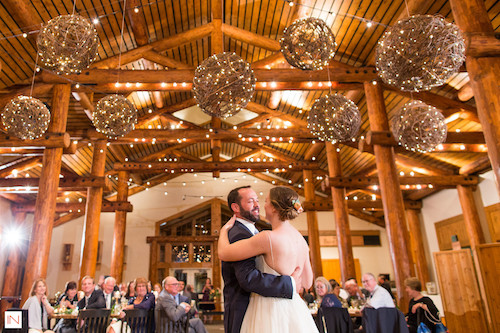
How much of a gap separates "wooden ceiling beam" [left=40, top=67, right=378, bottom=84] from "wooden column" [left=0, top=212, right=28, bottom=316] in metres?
8.35

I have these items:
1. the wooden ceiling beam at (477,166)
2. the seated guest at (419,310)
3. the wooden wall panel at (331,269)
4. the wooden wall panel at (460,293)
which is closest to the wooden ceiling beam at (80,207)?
the wooden wall panel at (331,269)

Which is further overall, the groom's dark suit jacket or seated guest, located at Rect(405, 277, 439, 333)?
seated guest, located at Rect(405, 277, 439, 333)

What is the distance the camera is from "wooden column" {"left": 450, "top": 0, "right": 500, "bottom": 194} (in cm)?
342

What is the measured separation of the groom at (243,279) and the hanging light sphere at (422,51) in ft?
6.30

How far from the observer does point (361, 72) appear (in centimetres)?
662

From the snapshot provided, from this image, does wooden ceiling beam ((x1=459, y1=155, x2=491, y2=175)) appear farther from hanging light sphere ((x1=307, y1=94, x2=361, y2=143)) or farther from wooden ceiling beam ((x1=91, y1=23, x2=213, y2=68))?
wooden ceiling beam ((x1=91, y1=23, x2=213, y2=68))

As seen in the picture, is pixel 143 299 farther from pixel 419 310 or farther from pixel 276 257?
pixel 276 257

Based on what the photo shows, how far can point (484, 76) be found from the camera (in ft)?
11.9

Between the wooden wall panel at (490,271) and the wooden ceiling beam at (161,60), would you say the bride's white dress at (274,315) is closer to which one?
the wooden wall panel at (490,271)

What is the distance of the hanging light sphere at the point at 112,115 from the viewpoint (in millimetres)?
4125

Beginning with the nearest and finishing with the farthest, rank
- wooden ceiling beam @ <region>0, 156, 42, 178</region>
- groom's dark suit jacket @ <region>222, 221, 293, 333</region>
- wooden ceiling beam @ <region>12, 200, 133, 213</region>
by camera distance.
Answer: groom's dark suit jacket @ <region>222, 221, 293, 333</region> < wooden ceiling beam @ <region>0, 156, 42, 178</region> < wooden ceiling beam @ <region>12, 200, 133, 213</region>

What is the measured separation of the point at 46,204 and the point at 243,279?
547 centimetres

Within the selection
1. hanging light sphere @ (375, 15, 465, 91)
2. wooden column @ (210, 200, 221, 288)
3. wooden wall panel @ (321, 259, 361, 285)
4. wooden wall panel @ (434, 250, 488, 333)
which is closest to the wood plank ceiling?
hanging light sphere @ (375, 15, 465, 91)

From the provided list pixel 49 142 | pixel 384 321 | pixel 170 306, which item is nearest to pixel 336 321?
pixel 384 321
